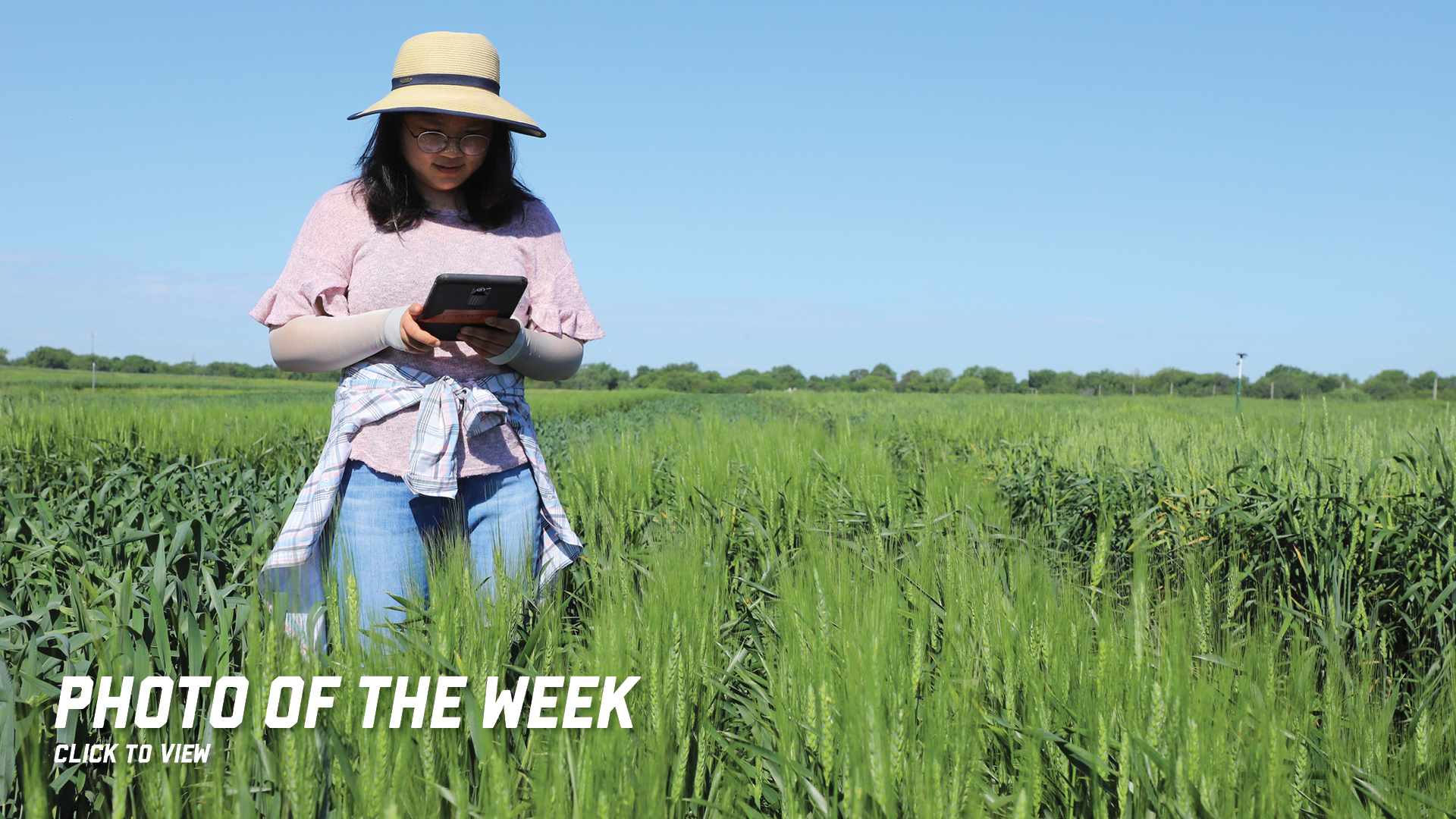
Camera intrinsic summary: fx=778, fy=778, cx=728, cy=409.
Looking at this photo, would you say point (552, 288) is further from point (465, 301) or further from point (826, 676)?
point (826, 676)

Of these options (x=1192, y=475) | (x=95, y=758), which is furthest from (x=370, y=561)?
(x=1192, y=475)

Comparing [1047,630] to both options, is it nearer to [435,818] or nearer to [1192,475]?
[435,818]

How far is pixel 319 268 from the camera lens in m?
1.82

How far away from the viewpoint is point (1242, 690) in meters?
1.13

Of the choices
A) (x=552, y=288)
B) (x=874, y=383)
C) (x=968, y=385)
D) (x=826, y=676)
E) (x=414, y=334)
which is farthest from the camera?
(x=874, y=383)

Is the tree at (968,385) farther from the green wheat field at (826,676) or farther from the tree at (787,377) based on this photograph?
the green wheat field at (826,676)

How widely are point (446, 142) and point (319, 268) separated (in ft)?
1.37

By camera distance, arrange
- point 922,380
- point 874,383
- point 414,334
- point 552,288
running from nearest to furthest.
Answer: point 414,334 → point 552,288 → point 874,383 → point 922,380

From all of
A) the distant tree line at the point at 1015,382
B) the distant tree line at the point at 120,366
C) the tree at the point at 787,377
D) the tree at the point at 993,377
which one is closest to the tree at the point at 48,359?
the distant tree line at the point at 120,366

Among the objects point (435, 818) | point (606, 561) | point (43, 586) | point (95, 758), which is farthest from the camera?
point (43, 586)

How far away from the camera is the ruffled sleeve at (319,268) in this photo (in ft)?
5.93

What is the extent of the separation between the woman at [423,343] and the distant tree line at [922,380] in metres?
56.7

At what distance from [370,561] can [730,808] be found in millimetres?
1030

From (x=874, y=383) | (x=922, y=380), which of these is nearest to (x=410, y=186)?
(x=874, y=383)
